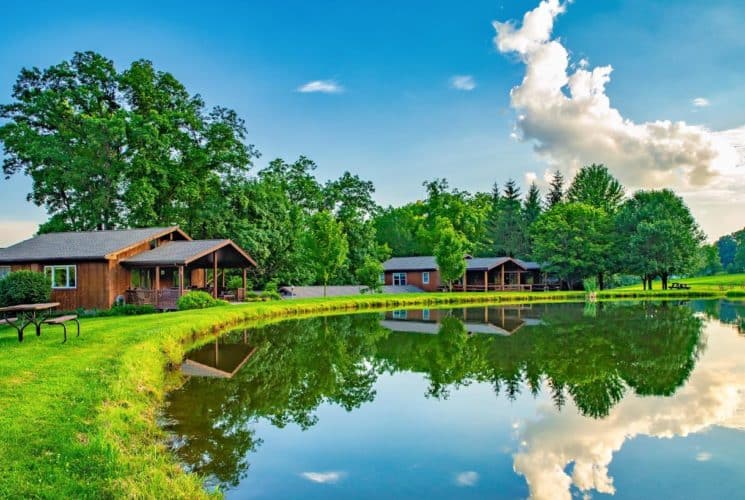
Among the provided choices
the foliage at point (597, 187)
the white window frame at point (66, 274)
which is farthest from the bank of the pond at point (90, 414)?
the foliage at point (597, 187)

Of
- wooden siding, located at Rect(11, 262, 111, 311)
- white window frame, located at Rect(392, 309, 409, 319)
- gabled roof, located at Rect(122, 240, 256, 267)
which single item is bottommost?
white window frame, located at Rect(392, 309, 409, 319)

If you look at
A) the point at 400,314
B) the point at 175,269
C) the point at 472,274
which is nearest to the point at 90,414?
the point at 400,314

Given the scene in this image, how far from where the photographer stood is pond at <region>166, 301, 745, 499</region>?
6.70 metres

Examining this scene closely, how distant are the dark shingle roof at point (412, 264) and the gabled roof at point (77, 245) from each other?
26.2 meters

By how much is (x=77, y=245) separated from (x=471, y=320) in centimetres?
2047

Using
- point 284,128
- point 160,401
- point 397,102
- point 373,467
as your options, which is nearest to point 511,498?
point 373,467

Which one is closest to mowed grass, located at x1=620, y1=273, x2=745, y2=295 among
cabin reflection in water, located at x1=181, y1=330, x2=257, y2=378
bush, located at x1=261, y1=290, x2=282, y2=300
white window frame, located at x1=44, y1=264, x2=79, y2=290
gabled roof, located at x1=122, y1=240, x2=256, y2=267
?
bush, located at x1=261, y1=290, x2=282, y2=300

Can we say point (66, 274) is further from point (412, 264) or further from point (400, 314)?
point (412, 264)

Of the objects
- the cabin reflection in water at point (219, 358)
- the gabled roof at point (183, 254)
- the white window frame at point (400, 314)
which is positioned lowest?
the white window frame at point (400, 314)

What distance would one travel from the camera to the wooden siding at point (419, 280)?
50.2 m

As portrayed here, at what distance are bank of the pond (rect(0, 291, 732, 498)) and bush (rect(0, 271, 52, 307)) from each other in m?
5.60

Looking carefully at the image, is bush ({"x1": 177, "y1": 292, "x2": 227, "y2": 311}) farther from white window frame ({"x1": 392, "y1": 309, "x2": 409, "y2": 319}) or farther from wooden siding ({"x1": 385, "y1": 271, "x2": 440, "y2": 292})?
wooden siding ({"x1": 385, "y1": 271, "x2": 440, "y2": 292})

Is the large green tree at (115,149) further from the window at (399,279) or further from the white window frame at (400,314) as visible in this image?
the window at (399,279)

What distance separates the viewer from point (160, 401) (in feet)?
31.7
